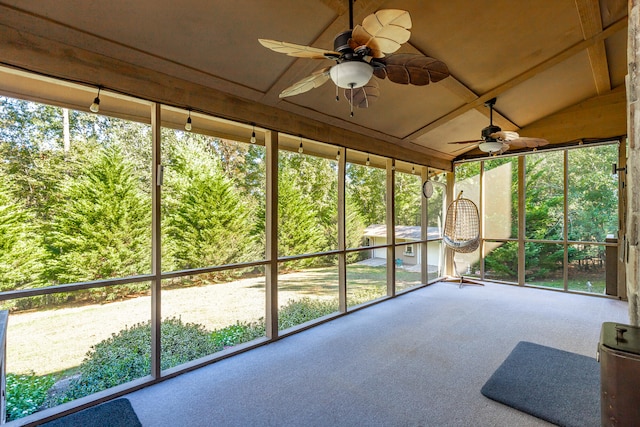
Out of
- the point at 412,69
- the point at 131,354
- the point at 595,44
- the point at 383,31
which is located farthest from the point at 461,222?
the point at 131,354

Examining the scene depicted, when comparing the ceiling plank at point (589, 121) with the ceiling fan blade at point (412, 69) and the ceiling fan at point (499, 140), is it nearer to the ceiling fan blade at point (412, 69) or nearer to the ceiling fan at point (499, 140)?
the ceiling fan at point (499, 140)

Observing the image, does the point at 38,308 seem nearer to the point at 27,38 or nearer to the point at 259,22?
the point at 27,38

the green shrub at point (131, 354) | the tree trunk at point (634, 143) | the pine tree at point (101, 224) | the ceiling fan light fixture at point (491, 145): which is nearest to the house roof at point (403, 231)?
the ceiling fan light fixture at point (491, 145)

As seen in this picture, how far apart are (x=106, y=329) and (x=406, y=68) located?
4420 millimetres

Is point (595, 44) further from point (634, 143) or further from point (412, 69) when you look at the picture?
point (412, 69)

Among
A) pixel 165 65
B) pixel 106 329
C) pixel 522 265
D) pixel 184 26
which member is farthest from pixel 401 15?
pixel 522 265

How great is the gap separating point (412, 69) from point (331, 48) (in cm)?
118

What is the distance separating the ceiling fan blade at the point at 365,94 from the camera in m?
2.48

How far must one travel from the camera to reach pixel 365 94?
8.49ft

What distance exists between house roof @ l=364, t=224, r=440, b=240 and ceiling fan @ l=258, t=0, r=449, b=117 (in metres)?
4.23

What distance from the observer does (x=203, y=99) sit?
3166mm

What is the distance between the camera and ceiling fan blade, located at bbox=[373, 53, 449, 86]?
2043mm

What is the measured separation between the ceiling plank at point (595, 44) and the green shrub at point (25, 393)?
662 centimetres

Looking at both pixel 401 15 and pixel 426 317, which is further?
pixel 426 317
